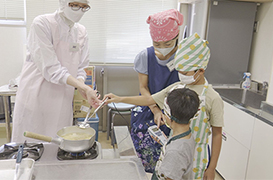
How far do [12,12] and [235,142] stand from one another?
300 cm

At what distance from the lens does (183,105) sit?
1.07m

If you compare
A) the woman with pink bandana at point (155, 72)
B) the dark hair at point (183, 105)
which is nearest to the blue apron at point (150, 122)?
the woman with pink bandana at point (155, 72)

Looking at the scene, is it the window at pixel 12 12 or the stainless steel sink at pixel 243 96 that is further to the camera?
the window at pixel 12 12

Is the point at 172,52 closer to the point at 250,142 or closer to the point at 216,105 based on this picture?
the point at 216,105

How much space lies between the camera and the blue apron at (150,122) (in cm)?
147

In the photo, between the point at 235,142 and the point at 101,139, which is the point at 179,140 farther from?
the point at 101,139

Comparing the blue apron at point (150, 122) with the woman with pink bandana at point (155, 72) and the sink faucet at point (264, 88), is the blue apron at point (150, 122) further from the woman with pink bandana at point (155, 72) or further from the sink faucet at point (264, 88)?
the sink faucet at point (264, 88)

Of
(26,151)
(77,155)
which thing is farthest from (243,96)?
(26,151)

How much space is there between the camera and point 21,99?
1.67 meters

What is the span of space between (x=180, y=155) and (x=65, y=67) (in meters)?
0.99

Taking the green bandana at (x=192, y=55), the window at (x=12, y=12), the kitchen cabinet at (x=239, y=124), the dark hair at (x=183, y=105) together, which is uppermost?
the window at (x=12, y=12)

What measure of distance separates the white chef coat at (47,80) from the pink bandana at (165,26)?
1.93 ft

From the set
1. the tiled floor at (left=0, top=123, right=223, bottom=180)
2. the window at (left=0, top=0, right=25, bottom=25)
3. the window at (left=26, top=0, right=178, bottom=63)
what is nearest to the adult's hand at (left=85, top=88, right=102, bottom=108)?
the tiled floor at (left=0, top=123, right=223, bottom=180)

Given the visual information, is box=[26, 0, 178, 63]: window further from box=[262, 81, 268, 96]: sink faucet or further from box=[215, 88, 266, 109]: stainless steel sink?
box=[262, 81, 268, 96]: sink faucet
